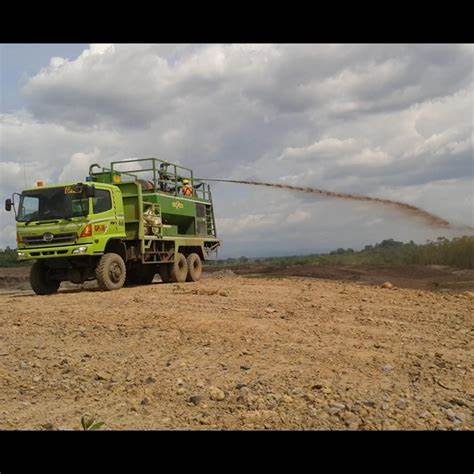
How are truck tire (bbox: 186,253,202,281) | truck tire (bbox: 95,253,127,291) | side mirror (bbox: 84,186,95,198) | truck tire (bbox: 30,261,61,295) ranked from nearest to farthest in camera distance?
1. side mirror (bbox: 84,186,95,198)
2. truck tire (bbox: 95,253,127,291)
3. truck tire (bbox: 30,261,61,295)
4. truck tire (bbox: 186,253,202,281)

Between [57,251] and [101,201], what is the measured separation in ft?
5.31

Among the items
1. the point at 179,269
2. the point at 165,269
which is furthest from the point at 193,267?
the point at 165,269

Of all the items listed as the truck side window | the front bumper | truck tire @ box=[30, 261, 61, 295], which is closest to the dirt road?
the front bumper

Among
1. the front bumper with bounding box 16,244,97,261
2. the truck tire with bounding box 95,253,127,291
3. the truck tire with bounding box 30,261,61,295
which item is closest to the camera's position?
the front bumper with bounding box 16,244,97,261

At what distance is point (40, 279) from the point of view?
44.3 ft

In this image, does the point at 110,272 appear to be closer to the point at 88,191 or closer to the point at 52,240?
the point at 52,240

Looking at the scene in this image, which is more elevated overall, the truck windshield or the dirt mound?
the truck windshield

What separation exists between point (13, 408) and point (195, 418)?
195cm

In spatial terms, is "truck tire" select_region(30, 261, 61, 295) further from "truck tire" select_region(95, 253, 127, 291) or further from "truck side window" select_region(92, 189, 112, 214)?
"truck side window" select_region(92, 189, 112, 214)

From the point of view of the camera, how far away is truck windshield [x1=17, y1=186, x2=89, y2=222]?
12.6 m

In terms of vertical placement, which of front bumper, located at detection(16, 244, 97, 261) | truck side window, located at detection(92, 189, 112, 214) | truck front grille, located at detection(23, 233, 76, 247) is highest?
truck side window, located at detection(92, 189, 112, 214)

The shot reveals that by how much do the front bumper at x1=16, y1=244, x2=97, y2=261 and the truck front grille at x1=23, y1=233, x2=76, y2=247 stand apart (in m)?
0.11
